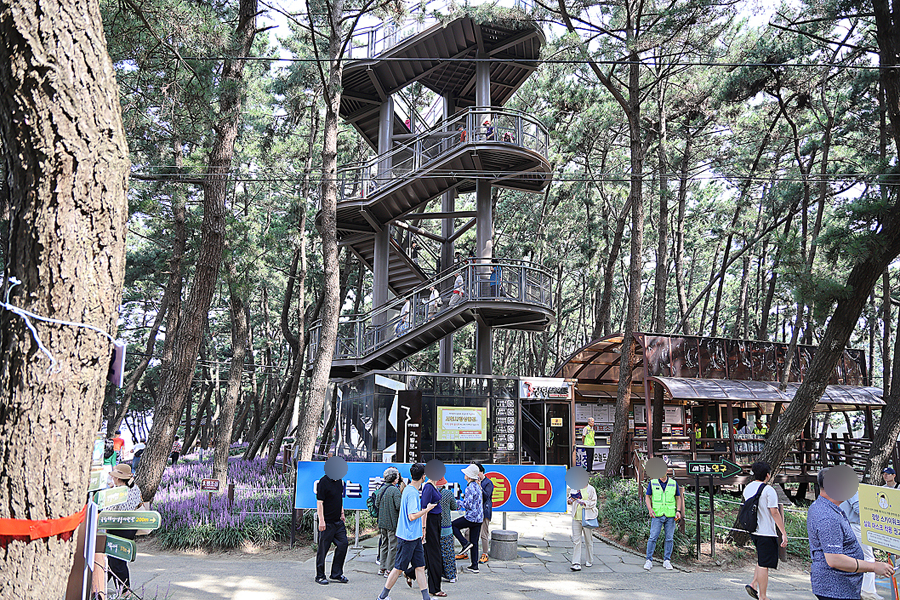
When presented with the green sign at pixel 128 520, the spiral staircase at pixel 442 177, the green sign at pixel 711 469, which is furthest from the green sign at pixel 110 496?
the spiral staircase at pixel 442 177

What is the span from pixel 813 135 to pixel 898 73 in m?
12.8

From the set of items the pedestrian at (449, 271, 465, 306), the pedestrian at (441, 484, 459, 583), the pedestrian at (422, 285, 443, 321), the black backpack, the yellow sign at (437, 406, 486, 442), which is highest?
the pedestrian at (449, 271, 465, 306)

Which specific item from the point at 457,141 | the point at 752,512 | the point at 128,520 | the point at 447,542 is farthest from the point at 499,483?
the point at 457,141

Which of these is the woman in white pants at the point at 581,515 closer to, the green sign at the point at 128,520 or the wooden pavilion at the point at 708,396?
the wooden pavilion at the point at 708,396

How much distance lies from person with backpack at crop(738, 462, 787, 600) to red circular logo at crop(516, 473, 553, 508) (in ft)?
12.8

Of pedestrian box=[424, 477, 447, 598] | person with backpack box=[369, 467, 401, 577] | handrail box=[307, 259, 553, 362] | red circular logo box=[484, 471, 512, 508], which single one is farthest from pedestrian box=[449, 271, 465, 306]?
pedestrian box=[424, 477, 447, 598]

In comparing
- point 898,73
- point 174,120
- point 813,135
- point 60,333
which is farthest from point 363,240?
point 60,333

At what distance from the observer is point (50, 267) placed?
2.87 metres

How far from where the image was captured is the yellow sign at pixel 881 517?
5.50 meters

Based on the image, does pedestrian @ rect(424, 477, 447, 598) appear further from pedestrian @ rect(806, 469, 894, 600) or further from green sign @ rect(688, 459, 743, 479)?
green sign @ rect(688, 459, 743, 479)

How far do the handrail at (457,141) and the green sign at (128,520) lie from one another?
43.7 feet

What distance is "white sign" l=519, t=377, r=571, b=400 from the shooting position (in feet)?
Answer: 55.5

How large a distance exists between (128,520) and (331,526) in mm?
4281

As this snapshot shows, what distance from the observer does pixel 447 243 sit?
2220cm
